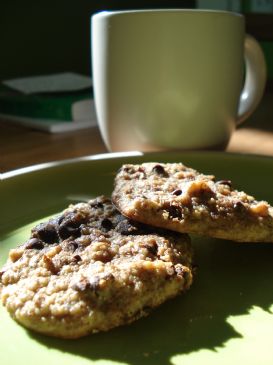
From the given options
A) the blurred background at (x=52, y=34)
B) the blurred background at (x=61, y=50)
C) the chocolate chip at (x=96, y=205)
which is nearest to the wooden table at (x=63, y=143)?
the blurred background at (x=61, y=50)

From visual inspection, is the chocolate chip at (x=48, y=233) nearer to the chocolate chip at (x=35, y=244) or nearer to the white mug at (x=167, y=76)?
the chocolate chip at (x=35, y=244)

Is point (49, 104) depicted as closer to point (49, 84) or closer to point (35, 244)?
point (49, 84)

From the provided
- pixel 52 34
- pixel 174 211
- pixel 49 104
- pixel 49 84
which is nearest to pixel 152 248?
pixel 174 211

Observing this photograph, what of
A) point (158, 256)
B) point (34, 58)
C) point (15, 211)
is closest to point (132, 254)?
point (158, 256)

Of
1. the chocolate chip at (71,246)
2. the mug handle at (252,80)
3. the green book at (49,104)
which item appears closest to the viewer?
the chocolate chip at (71,246)

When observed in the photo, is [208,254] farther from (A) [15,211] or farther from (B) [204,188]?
(A) [15,211]

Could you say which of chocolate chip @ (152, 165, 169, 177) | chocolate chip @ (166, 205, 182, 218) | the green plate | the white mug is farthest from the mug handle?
chocolate chip @ (166, 205, 182, 218)

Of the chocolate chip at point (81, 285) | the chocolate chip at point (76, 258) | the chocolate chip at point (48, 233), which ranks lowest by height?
the chocolate chip at point (48, 233)
